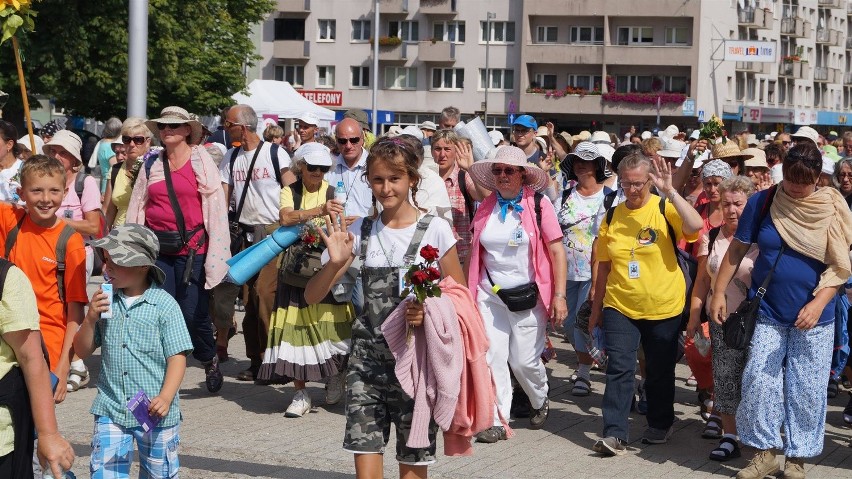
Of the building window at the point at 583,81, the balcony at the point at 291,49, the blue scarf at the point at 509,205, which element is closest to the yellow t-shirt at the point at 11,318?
the blue scarf at the point at 509,205

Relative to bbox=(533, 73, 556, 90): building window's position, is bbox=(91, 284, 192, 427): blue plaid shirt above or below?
below

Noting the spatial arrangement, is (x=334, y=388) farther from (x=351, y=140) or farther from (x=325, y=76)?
(x=325, y=76)

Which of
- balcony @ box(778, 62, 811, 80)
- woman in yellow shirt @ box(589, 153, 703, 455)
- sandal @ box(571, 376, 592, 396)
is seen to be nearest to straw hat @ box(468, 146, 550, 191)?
woman in yellow shirt @ box(589, 153, 703, 455)

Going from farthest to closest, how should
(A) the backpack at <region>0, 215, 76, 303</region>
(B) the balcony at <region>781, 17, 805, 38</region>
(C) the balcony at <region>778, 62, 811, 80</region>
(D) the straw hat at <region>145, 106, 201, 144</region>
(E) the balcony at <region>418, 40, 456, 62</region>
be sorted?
(B) the balcony at <region>781, 17, 805, 38</region>
(C) the balcony at <region>778, 62, 811, 80</region>
(E) the balcony at <region>418, 40, 456, 62</region>
(D) the straw hat at <region>145, 106, 201, 144</region>
(A) the backpack at <region>0, 215, 76, 303</region>

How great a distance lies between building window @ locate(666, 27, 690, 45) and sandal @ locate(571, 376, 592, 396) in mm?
69636

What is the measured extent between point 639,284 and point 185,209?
10.3 ft

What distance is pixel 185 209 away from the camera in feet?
30.0

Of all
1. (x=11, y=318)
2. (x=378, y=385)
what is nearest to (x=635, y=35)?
(x=378, y=385)

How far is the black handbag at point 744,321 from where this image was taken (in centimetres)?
759

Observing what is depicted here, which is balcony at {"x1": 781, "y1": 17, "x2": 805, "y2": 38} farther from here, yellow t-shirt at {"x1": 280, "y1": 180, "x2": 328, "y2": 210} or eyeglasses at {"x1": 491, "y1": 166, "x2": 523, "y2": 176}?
eyeglasses at {"x1": 491, "y1": 166, "x2": 523, "y2": 176}

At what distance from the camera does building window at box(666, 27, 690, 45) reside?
77750 mm

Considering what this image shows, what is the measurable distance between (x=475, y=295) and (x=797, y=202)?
221 centimetres

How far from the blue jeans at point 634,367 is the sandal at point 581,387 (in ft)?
5.43

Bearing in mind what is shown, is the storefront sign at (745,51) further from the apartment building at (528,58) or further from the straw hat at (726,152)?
the straw hat at (726,152)
